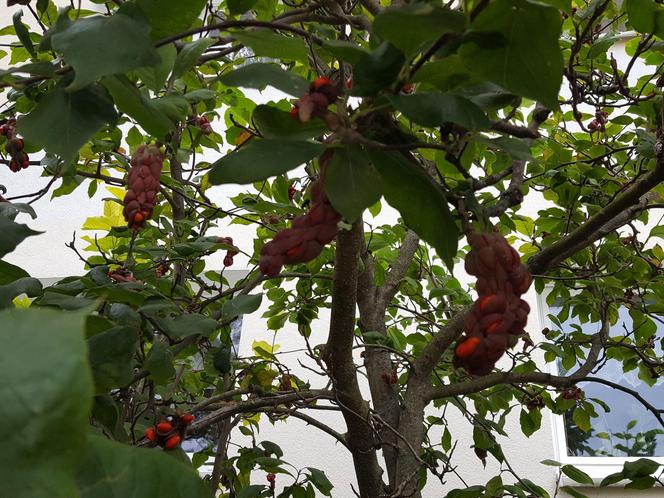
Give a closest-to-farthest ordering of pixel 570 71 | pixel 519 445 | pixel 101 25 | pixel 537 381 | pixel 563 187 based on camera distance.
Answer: pixel 101 25, pixel 570 71, pixel 537 381, pixel 563 187, pixel 519 445

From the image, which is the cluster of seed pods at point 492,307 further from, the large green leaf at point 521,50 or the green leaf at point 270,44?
the green leaf at point 270,44

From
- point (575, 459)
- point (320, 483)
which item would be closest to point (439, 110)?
point (320, 483)

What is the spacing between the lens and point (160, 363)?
76 cm

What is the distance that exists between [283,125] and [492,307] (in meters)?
0.22

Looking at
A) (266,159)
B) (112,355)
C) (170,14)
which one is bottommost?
(112,355)

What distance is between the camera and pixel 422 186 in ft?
1.69

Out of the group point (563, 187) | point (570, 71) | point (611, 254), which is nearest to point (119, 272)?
point (570, 71)

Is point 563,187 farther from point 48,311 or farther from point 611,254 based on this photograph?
point 48,311

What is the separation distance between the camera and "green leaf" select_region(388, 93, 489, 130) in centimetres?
44

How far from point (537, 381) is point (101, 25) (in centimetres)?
107

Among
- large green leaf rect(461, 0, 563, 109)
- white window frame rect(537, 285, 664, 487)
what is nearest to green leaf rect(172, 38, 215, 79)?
large green leaf rect(461, 0, 563, 109)

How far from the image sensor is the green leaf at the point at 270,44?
56 centimetres

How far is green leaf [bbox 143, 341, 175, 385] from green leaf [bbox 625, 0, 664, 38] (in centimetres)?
71

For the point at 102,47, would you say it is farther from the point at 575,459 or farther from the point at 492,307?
the point at 575,459
